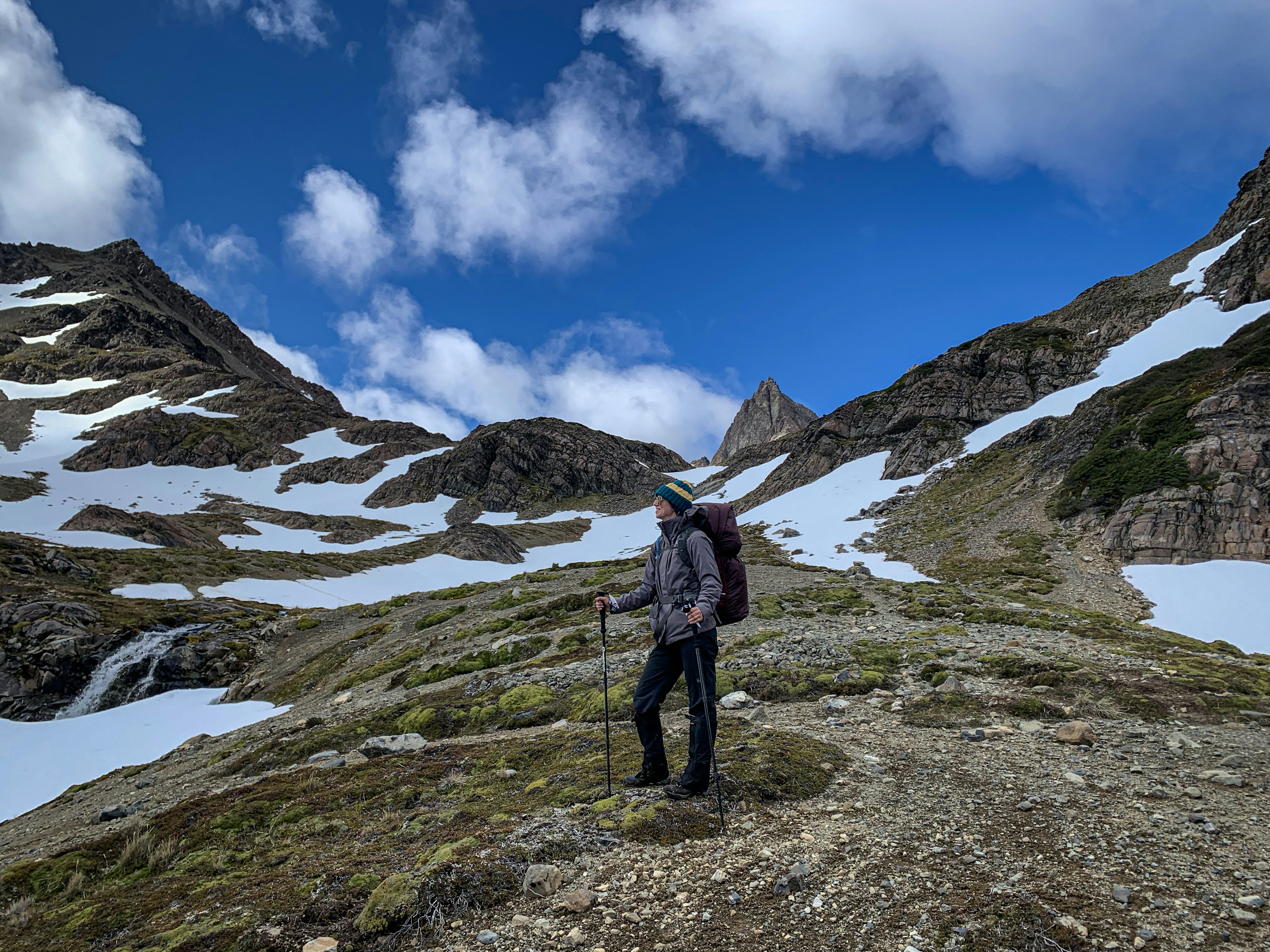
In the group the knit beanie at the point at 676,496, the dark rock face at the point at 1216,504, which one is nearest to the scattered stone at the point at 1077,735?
the knit beanie at the point at 676,496

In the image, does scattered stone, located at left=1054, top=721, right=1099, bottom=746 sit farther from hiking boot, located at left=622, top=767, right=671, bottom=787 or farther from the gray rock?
the gray rock

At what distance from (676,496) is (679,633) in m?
1.81

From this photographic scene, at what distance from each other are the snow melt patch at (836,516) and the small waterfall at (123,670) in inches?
1702

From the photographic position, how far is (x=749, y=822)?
6098 millimetres

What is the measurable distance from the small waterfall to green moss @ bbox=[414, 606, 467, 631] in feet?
46.7

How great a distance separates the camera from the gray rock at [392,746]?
11273 millimetres

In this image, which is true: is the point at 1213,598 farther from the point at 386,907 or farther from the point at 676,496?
the point at 386,907

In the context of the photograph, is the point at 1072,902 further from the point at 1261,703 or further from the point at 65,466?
the point at 65,466

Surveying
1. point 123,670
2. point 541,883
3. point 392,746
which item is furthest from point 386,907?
point 123,670

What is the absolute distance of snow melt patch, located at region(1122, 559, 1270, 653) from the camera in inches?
888

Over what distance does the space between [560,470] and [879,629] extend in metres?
149

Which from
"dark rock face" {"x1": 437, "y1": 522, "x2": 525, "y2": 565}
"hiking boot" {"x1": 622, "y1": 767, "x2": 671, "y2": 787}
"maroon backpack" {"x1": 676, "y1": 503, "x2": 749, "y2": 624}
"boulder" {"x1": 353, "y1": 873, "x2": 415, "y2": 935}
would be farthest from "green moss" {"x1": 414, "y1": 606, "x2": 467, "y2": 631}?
"dark rock face" {"x1": 437, "y1": 522, "x2": 525, "y2": 565}

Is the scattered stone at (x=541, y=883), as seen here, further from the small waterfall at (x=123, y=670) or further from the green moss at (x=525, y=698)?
the small waterfall at (x=123, y=670)

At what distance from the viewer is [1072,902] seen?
4.35m
